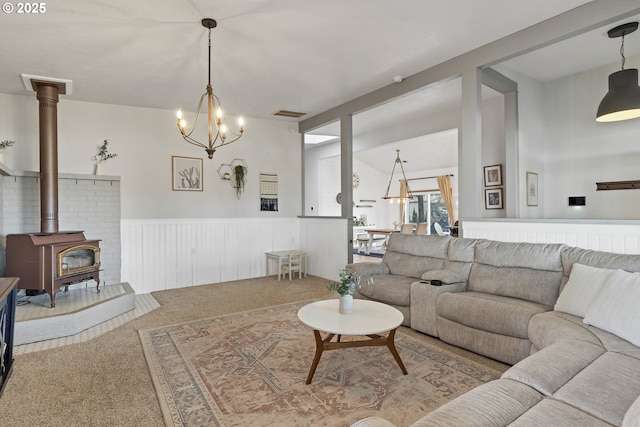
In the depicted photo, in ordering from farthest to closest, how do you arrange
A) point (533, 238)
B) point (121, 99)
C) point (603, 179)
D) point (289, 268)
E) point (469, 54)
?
point (289, 268) < point (121, 99) < point (603, 179) < point (469, 54) < point (533, 238)

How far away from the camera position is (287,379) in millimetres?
2449

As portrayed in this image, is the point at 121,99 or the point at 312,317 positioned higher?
the point at 121,99

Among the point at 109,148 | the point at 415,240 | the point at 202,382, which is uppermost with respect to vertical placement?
the point at 109,148

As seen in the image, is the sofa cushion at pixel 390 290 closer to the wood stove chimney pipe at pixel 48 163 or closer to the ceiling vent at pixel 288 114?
the ceiling vent at pixel 288 114

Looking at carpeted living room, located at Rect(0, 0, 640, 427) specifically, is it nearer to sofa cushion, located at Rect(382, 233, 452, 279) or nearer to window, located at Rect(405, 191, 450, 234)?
sofa cushion, located at Rect(382, 233, 452, 279)

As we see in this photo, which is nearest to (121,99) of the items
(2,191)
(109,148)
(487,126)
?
(109,148)

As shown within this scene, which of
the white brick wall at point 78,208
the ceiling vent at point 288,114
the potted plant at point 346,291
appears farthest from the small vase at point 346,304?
the ceiling vent at point 288,114

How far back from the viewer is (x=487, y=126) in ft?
17.7

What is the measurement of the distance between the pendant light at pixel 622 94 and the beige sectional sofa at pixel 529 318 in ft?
5.32

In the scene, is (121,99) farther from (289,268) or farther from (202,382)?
(202,382)

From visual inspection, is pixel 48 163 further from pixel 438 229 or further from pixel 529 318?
pixel 438 229

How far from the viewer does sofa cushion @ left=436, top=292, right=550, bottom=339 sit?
251 cm

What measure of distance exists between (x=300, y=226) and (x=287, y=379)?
4432 millimetres

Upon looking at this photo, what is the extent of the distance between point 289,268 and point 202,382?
3.60m
